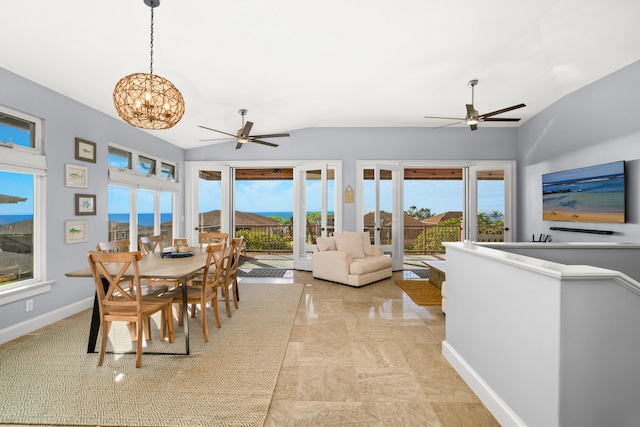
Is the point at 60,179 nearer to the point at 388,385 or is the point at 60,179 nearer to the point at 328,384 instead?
the point at 328,384

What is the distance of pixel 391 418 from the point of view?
1839 mm

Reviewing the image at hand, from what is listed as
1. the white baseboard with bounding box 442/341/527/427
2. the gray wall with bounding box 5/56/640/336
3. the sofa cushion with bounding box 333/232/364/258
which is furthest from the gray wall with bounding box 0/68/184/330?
the white baseboard with bounding box 442/341/527/427

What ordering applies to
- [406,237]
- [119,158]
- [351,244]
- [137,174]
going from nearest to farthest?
1. [119,158]
2. [137,174]
3. [351,244]
4. [406,237]

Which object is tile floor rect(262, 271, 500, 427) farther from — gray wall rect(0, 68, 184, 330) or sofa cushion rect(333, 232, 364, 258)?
gray wall rect(0, 68, 184, 330)

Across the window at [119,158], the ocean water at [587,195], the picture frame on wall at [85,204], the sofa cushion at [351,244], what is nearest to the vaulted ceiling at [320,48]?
the window at [119,158]

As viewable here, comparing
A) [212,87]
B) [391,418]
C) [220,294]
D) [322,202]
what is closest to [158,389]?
[391,418]

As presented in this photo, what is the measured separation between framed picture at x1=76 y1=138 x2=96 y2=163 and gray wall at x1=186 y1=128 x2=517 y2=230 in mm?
2585

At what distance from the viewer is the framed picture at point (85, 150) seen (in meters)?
3.70

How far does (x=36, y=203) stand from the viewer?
10.7 feet

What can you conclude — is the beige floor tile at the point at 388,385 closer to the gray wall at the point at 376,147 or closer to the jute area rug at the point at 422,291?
the jute area rug at the point at 422,291

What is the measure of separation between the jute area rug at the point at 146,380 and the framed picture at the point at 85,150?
2037 millimetres

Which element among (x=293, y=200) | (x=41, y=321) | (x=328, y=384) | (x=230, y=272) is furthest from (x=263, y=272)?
(x=328, y=384)

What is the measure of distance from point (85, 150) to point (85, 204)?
69cm

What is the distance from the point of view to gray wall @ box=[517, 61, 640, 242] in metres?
3.63
